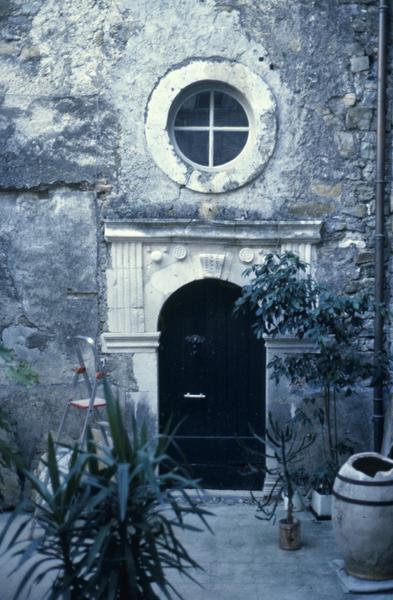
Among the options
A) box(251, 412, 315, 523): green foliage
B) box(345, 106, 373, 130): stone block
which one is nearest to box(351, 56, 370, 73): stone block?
box(345, 106, 373, 130): stone block

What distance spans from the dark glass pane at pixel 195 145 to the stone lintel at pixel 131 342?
1541mm

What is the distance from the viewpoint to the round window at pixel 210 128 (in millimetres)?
6918

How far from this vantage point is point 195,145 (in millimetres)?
6957

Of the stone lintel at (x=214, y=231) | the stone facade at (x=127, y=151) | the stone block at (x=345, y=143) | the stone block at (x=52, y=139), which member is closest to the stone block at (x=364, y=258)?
the stone facade at (x=127, y=151)

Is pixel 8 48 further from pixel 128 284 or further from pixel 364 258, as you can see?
pixel 364 258

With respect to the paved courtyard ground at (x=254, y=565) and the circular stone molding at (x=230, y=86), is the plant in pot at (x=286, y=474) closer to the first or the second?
the paved courtyard ground at (x=254, y=565)

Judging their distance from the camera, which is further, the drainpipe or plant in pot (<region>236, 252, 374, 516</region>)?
the drainpipe

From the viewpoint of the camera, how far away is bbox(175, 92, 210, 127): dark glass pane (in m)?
6.91

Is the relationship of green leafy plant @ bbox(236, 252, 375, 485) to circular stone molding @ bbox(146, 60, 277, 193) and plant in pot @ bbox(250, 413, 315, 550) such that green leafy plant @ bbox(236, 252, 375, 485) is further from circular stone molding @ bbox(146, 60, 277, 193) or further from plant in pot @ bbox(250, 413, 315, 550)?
circular stone molding @ bbox(146, 60, 277, 193)

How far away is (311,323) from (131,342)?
5.30 feet

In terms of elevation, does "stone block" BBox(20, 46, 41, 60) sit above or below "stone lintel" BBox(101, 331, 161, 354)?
above

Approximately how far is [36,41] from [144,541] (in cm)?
440

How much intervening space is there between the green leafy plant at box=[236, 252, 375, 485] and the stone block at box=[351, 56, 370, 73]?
5.77 ft

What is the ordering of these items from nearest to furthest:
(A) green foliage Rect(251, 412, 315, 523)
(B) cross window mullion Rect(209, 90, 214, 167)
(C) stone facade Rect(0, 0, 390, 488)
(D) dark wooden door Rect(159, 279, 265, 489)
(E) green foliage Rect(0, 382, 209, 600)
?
(E) green foliage Rect(0, 382, 209, 600) < (A) green foliage Rect(251, 412, 315, 523) < (C) stone facade Rect(0, 0, 390, 488) < (B) cross window mullion Rect(209, 90, 214, 167) < (D) dark wooden door Rect(159, 279, 265, 489)
